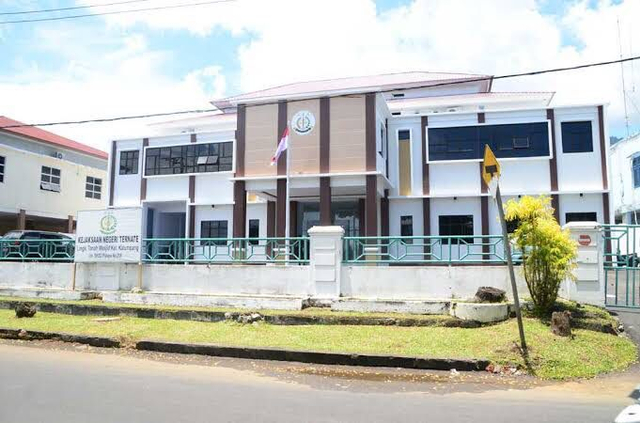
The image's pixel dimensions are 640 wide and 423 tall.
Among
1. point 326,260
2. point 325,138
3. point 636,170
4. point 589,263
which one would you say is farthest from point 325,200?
point 636,170

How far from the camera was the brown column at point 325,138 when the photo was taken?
1825cm

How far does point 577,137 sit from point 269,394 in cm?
1810

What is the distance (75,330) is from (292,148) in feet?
34.0

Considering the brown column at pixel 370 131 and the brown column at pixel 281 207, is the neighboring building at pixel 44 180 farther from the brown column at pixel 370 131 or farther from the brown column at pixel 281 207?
the brown column at pixel 370 131

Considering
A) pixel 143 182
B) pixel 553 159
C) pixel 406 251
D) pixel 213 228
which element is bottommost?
pixel 406 251

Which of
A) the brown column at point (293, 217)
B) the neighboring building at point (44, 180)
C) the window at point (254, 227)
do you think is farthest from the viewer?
the neighboring building at point (44, 180)

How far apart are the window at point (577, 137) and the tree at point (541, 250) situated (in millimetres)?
11658

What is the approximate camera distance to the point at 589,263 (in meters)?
10.3

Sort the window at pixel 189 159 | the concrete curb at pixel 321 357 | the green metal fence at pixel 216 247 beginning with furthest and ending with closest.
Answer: the window at pixel 189 159
the green metal fence at pixel 216 247
the concrete curb at pixel 321 357

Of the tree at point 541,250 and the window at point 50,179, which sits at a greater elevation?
the window at point 50,179

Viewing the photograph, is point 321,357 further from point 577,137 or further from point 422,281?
point 577,137

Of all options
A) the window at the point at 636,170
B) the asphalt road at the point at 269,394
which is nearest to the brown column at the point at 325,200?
the asphalt road at the point at 269,394

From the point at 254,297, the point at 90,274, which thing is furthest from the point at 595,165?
the point at 90,274

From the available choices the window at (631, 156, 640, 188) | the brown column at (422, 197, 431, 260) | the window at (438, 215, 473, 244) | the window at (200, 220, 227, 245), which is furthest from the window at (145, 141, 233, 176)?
the window at (631, 156, 640, 188)
